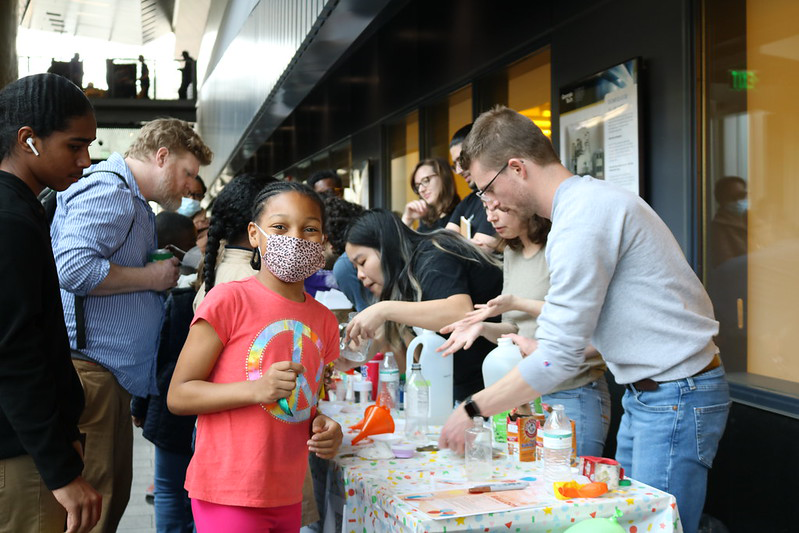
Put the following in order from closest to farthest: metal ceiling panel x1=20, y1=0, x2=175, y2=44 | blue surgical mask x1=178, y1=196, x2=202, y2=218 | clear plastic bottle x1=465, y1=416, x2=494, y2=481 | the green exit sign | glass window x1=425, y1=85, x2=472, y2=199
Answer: clear plastic bottle x1=465, y1=416, x2=494, y2=481 → the green exit sign → blue surgical mask x1=178, y1=196, x2=202, y2=218 → glass window x1=425, y1=85, x2=472, y2=199 → metal ceiling panel x1=20, y1=0, x2=175, y2=44

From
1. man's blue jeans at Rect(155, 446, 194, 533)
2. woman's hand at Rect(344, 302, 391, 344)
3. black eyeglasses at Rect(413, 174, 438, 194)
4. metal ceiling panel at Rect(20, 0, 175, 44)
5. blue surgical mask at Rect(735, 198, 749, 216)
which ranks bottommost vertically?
man's blue jeans at Rect(155, 446, 194, 533)

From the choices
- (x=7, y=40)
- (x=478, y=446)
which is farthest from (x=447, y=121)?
(x=7, y=40)

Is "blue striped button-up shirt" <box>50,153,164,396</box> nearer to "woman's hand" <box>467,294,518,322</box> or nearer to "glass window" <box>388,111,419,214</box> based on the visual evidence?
"woman's hand" <box>467,294,518,322</box>

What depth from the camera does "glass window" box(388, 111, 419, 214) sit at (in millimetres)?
7914

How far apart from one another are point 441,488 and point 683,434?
0.69 meters

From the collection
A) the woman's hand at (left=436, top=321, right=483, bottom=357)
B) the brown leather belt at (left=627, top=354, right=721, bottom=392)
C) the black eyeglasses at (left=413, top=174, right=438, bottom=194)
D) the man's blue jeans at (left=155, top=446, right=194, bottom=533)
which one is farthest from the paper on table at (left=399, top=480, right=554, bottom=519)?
the black eyeglasses at (left=413, top=174, right=438, bottom=194)

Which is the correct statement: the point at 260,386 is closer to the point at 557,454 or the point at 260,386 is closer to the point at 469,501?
the point at 469,501

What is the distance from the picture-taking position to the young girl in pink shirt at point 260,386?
1.97 m

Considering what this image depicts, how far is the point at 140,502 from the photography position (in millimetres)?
5016

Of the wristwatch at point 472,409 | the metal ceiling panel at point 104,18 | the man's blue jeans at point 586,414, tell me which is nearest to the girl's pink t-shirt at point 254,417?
the wristwatch at point 472,409

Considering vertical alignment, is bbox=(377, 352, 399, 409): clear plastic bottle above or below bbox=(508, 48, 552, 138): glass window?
below

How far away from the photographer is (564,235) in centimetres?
201

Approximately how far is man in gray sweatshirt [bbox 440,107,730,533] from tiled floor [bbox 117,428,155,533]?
120 inches

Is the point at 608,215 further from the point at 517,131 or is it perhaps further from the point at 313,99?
the point at 313,99
